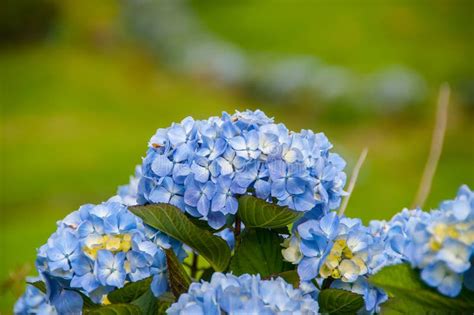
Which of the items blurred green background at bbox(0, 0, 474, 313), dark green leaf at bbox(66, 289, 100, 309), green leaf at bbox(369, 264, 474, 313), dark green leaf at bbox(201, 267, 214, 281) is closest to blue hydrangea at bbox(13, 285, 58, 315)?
dark green leaf at bbox(66, 289, 100, 309)

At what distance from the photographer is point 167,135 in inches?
43.9

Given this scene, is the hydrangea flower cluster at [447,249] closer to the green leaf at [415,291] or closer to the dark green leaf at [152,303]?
the green leaf at [415,291]

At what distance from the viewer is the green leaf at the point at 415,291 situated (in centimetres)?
90

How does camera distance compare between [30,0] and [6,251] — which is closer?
[6,251]

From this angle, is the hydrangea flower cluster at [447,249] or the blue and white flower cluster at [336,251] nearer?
the hydrangea flower cluster at [447,249]

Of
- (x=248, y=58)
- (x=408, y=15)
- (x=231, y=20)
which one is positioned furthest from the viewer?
(x=231, y=20)

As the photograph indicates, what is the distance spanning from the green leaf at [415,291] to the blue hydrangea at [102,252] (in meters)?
0.33

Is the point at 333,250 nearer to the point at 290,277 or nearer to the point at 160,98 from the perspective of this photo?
the point at 290,277

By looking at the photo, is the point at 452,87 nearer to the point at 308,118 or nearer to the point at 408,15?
the point at 308,118

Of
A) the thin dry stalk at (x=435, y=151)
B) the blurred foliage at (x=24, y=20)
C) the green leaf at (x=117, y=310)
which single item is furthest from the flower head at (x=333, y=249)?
the blurred foliage at (x=24, y=20)

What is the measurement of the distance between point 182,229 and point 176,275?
0.07m

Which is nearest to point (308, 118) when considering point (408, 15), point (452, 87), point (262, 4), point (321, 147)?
point (452, 87)

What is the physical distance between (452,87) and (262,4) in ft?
13.3

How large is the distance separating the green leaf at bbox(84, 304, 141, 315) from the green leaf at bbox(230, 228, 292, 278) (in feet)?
0.50
